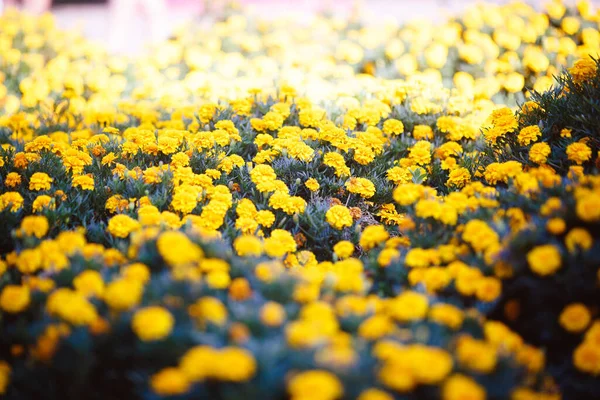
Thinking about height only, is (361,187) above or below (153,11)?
below

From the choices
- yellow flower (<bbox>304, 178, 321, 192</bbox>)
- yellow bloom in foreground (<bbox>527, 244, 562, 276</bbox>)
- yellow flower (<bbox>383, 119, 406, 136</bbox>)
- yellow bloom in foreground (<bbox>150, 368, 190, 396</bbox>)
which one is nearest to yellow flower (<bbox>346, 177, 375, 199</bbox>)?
yellow flower (<bbox>304, 178, 321, 192</bbox>)

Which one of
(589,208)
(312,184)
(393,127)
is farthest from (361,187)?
(589,208)

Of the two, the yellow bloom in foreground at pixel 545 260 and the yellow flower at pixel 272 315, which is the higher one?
the yellow bloom in foreground at pixel 545 260

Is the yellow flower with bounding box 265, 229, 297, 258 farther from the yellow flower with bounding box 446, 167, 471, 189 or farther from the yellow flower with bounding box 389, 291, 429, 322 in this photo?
the yellow flower with bounding box 446, 167, 471, 189

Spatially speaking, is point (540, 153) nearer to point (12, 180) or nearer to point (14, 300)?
point (14, 300)

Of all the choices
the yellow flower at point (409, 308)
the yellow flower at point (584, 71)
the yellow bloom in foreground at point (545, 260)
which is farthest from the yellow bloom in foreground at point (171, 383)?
the yellow flower at point (584, 71)

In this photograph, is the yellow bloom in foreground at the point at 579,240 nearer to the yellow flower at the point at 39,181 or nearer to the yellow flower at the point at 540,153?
the yellow flower at the point at 540,153
